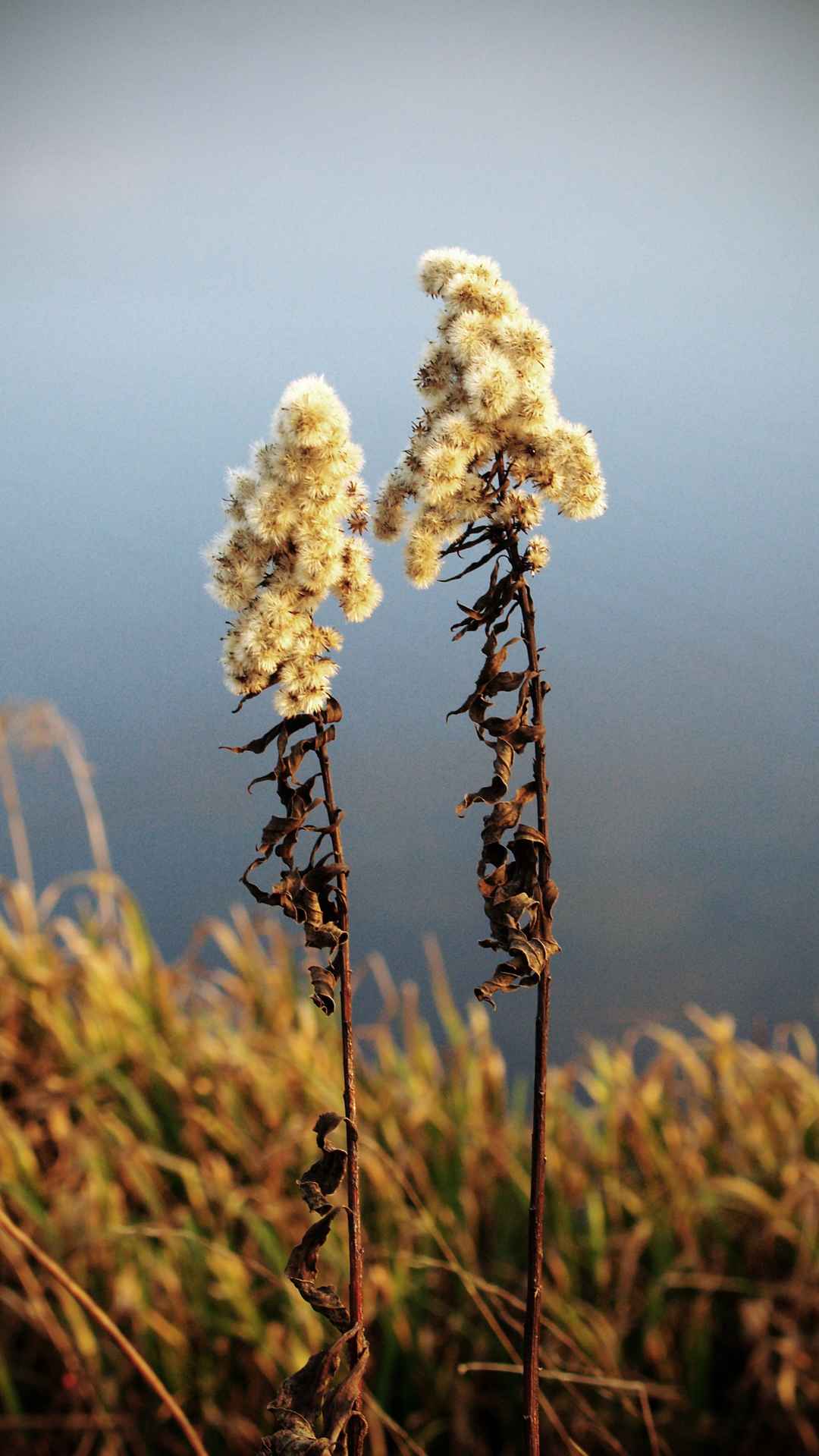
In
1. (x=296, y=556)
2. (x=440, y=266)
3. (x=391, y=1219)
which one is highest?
(x=440, y=266)

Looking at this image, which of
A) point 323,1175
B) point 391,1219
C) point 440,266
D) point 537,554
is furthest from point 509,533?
point 391,1219

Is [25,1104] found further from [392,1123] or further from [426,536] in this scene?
[426,536]

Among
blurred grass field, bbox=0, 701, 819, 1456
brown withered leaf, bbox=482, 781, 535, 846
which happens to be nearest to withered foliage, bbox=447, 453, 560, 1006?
brown withered leaf, bbox=482, 781, 535, 846

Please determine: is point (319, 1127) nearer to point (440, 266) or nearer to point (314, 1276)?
point (314, 1276)

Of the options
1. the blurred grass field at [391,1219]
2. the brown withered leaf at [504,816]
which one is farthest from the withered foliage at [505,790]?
the blurred grass field at [391,1219]

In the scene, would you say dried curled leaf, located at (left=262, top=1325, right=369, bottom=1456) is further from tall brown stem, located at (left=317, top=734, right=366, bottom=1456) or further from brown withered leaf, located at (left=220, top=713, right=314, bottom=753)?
brown withered leaf, located at (left=220, top=713, right=314, bottom=753)

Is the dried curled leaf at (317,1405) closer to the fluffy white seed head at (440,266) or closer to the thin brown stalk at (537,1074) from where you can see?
the thin brown stalk at (537,1074)
